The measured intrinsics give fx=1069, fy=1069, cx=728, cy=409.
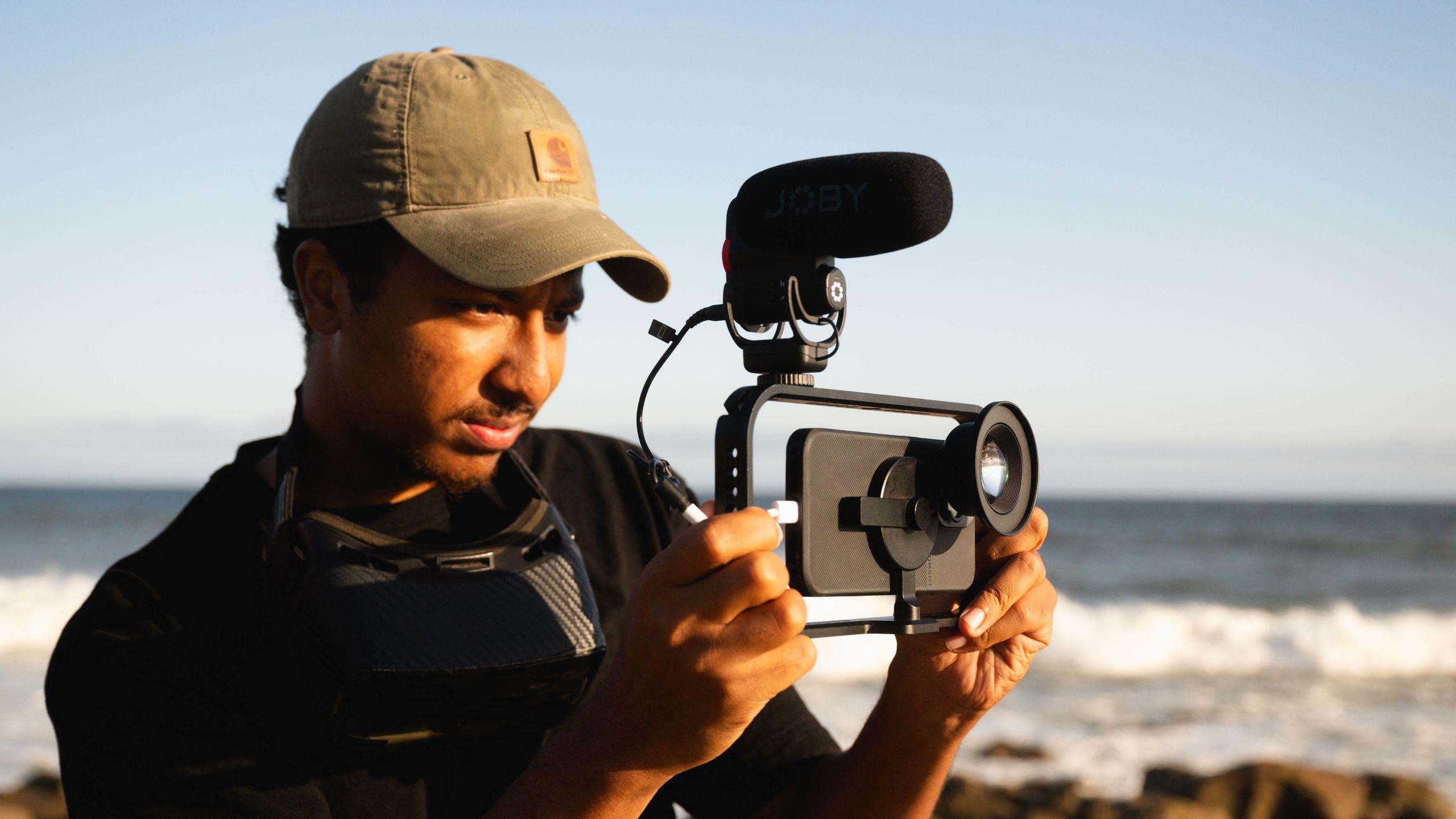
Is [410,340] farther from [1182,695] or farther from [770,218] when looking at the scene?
[1182,695]

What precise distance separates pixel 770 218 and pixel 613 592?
3.41ft

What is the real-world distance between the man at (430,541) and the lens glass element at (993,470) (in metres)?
0.18

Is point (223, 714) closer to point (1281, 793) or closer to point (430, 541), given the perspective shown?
point (430, 541)

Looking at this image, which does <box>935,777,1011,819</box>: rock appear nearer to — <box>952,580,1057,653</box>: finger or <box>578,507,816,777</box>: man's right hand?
<box>952,580,1057,653</box>: finger

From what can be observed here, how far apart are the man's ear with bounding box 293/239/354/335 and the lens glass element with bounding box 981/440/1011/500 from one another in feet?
Result: 3.80

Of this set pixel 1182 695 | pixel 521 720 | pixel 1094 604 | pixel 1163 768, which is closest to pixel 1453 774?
pixel 1163 768

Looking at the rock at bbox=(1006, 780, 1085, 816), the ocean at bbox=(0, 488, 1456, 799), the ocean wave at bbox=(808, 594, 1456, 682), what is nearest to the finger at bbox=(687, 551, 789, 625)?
the ocean at bbox=(0, 488, 1456, 799)

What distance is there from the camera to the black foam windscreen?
1230 millimetres

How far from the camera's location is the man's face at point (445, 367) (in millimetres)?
1787

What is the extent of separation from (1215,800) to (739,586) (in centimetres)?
394

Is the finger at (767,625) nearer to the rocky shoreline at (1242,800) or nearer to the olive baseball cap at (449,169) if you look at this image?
the olive baseball cap at (449,169)

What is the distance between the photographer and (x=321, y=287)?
6.45ft

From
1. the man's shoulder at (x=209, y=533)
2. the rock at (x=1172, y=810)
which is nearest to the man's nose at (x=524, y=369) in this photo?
the man's shoulder at (x=209, y=533)

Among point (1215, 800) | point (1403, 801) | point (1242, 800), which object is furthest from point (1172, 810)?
point (1403, 801)
